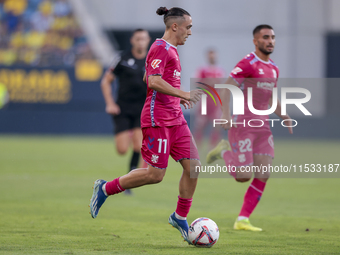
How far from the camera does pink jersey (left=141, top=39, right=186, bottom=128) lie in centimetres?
495

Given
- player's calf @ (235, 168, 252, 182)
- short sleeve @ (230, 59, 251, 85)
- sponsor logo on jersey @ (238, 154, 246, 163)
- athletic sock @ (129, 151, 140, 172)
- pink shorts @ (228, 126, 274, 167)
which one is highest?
short sleeve @ (230, 59, 251, 85)

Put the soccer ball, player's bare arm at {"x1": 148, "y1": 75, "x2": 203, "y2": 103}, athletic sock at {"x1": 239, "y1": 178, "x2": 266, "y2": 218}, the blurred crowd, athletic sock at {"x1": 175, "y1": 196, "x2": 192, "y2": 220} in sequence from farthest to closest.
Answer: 1. the blurred crowd
2. athletic sock at {"x1": 239, "y1": 178, "x2": 266, "y2": 218}
3. athletic sock at {"x1": 175, "y1": 196, "x2": 192, "y2": 220}
4. the soccer ball
5. player's bare arm at {"x1": 148, "y1": 75, "x2": 203, "y2": 103}

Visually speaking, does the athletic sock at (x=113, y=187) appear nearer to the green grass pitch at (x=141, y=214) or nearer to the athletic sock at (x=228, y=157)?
the green grass pitch at (x=141, y=214)

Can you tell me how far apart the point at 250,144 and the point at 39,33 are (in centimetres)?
2009

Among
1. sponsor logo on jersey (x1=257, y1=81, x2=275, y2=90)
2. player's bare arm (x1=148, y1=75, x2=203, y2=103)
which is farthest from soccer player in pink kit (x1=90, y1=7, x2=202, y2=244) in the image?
sponsor logo on jersey (x1=257, y1=81, x2=275, y2=90)

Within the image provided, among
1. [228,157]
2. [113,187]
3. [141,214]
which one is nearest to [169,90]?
[113,187]

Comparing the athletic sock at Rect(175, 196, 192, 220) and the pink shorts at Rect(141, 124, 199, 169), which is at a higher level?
the pink shorts at Rect(141, 124, 199, 169)

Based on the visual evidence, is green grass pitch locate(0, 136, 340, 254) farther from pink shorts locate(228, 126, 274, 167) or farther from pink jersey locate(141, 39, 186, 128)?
pink jersey locate(141, 39, 186, 128)

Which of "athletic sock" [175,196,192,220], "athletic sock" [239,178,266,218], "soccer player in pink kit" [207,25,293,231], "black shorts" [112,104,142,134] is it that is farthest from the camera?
"black shorts" [112,104,142,134]

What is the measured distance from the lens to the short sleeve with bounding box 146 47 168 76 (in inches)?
193

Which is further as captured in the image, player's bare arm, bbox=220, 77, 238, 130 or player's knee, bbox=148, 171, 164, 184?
player's bare arm, bbox=220, 77, 238, 130

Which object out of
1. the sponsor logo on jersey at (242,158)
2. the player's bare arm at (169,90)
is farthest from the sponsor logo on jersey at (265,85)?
the player's bare arm at (169,90)

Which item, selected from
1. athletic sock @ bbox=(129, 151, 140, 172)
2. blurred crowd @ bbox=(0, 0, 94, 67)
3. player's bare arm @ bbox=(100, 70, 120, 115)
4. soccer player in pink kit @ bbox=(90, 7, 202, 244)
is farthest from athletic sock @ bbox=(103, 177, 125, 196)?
blurred crowd @ bbox=(0, 0, 94, 67)

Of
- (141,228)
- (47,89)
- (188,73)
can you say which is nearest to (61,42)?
(47,89)
